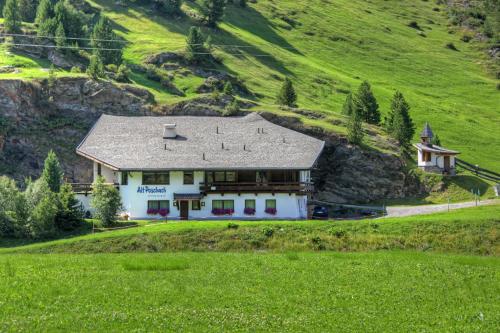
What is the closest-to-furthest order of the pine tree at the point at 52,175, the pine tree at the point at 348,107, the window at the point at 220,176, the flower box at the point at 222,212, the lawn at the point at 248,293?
the lawn at the point at 248,293
the pine tree at the point at 52,175
the flower box at the point at 222,212
the window at the point at 220,176
the pine tree at the point at 348,107

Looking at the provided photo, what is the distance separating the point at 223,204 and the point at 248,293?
37.4 m

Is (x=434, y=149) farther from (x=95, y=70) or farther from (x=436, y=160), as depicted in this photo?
(x=95, y=70)

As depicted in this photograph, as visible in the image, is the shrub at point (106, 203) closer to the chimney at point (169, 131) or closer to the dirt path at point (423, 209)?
the chimney at point (169, 131)

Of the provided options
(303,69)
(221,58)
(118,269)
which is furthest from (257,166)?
(303,69)

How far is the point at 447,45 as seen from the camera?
577 feet

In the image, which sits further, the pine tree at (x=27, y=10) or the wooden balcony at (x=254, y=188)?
the pine tree at (x=27, y=10)

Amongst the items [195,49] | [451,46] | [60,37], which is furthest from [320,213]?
[451,46]

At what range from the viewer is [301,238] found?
51.6 metres

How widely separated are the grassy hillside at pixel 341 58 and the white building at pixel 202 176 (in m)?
23.9

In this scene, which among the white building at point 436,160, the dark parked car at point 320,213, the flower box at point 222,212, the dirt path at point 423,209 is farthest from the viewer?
the white building at point 436,160

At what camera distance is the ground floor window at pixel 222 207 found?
227 ft

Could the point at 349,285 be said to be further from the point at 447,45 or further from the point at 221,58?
the point at 447,45

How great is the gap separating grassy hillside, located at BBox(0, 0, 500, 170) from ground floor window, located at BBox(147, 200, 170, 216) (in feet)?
93.9

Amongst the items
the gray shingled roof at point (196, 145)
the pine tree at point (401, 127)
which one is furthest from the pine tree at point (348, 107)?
the gray shingled roof at point (196, 145)
